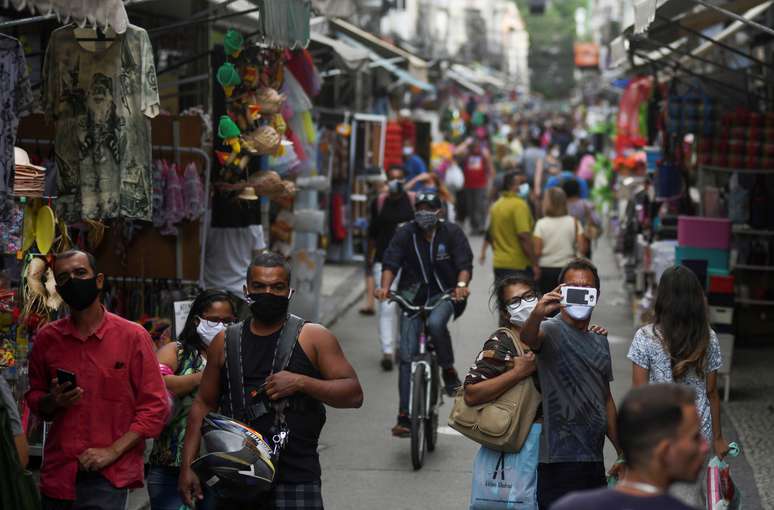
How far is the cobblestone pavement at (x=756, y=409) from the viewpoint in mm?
8961

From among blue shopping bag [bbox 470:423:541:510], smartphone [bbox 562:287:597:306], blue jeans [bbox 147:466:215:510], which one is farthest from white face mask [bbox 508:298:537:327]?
blue jeans [bbox 147:466:215:510]

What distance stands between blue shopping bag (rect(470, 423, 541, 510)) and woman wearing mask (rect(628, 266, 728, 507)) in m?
0.75

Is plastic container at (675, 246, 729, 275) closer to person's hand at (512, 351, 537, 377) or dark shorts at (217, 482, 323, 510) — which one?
person's hand at (512, 351, 537, 377)

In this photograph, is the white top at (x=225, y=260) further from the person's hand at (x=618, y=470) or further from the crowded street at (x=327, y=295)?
the person's hand at (x=618, y=470)

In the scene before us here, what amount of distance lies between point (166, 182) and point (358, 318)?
23.7 feet

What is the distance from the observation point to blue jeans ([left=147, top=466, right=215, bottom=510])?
5863 millimetres

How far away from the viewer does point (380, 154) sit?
19.4m

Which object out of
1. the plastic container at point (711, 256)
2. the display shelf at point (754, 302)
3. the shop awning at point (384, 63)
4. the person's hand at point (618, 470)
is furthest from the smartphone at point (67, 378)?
the shop awning at point (384, 63)

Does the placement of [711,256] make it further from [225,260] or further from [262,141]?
[225,260]

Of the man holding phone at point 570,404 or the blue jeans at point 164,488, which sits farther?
the blue jeans at point 164,488

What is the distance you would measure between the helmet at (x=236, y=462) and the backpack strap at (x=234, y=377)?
0.42 feet

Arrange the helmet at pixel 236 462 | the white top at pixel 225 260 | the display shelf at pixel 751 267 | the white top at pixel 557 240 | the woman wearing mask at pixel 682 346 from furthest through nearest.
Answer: the display shelf at pixel 751 267, the white top at pixel 557 240, the white top at pixel 225 260, the woman wearing mask at pixel 682 346, the helmet at pixel 236 462

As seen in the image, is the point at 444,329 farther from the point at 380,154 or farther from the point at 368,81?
the point at 368,81

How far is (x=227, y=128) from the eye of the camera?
10.1 meters
